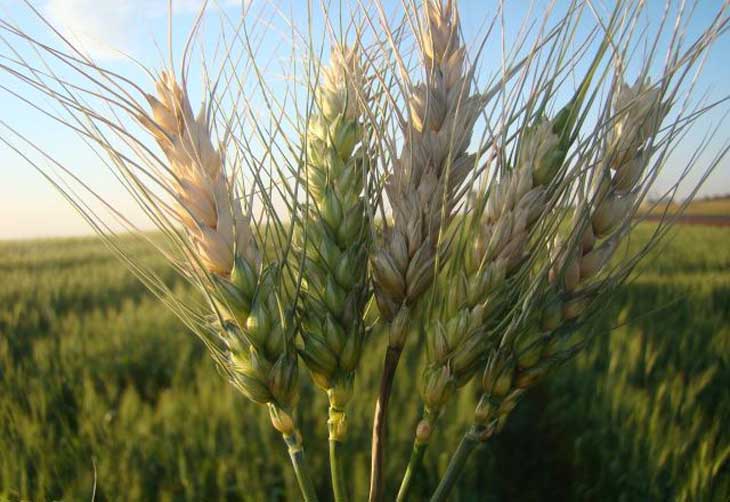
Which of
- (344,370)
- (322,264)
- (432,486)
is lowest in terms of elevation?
(432,486)

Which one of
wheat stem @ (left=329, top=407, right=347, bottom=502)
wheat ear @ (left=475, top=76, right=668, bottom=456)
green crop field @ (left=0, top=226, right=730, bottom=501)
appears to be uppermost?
wheat ear @ (left=475, top=76, right=668, bottom=456)

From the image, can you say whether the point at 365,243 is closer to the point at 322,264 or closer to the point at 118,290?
the point at 322,264

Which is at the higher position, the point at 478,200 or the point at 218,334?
the point at 478,200

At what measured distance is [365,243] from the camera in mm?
714

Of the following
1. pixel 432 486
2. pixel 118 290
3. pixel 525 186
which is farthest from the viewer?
pixel 118 290

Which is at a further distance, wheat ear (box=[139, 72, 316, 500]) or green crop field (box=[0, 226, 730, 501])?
green crop field (box=[0, 226, 730, 501])

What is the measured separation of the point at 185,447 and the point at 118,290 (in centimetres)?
356

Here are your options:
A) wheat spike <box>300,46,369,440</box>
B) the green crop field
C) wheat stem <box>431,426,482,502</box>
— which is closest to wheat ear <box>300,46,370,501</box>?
wheat spike <box>300,46,369,440</box>

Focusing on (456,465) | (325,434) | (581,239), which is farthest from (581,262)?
(325,434)

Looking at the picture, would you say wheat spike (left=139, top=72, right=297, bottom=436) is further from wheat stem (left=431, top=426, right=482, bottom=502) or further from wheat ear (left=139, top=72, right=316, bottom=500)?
wheat stem (left=431, top=426, right=482, bottom=502)

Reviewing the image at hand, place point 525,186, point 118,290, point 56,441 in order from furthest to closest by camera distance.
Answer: point 118,290 < point 56,441 < point 525,186

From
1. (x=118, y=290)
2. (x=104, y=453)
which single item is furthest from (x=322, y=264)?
(x=118, y=290)

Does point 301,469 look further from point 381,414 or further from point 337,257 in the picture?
point 337,257

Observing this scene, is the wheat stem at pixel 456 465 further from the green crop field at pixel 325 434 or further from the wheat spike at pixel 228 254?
the green crop field at pixel 325 434
